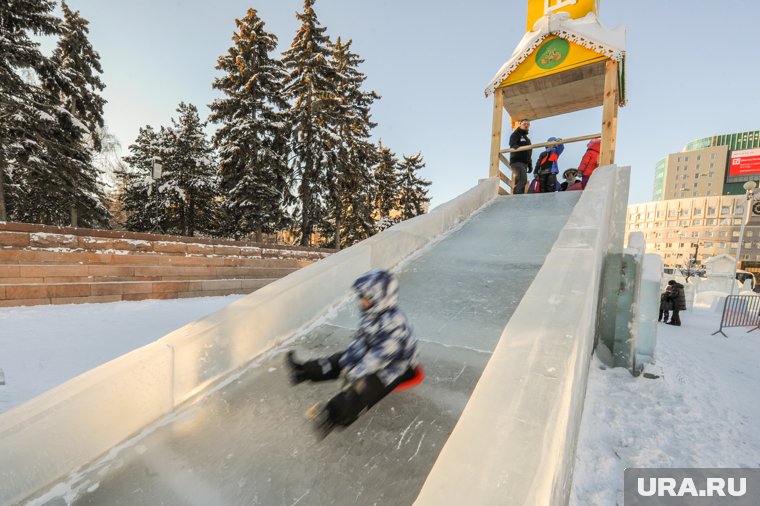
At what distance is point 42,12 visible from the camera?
10734mm

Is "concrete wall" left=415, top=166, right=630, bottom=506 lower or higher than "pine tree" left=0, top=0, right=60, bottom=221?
lower

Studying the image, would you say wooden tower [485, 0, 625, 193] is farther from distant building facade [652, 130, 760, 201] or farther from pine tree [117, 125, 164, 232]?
distant building facade [652, 130, 760, 201]

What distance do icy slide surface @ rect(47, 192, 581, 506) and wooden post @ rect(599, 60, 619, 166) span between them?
15.8 feet

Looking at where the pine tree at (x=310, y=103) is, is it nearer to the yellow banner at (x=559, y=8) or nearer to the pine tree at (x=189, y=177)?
the pine tree at (x=189, y=177)

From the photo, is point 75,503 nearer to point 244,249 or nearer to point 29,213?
point 244,249

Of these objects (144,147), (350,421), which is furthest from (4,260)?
(144,147)

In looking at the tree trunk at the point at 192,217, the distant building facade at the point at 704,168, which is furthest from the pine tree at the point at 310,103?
the distant building facade at the point at 704,168

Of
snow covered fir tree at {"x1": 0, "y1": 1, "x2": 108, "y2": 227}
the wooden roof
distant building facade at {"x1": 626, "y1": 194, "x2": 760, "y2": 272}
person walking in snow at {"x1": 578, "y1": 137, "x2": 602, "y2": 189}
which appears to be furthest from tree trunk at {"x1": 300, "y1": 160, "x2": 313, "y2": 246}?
distant building facade at {"x1": 626, "y1": 194, "x2": 760, "y2": 272}

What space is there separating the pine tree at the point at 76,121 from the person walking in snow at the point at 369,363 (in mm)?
15106

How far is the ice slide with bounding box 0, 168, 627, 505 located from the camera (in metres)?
1.45

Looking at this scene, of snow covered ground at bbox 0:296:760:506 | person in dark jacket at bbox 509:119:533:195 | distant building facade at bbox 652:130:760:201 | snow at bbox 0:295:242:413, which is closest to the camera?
snow covered ground at bbox 0:296:760:506

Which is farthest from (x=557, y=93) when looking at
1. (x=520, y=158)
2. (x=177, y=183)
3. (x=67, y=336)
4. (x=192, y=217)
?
(x=192, y=217)

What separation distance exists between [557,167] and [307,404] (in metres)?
7.91

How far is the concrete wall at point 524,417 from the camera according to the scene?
3.84 ft
